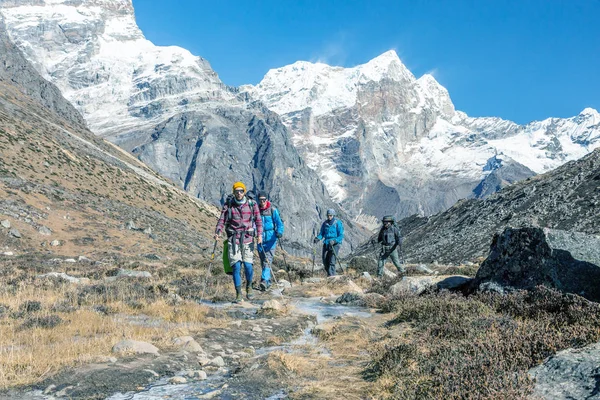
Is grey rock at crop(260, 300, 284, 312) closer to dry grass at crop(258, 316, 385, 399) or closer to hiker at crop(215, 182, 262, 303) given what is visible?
hiker at crop(215, 182, 262, 303)

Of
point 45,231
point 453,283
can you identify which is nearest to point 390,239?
point 453,283

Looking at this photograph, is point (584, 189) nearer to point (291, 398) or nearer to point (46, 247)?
point (291, 398)

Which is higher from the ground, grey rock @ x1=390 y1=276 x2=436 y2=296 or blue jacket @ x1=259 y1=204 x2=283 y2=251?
blue jacket @ x1=259 y1=204 x2=283 y2=251

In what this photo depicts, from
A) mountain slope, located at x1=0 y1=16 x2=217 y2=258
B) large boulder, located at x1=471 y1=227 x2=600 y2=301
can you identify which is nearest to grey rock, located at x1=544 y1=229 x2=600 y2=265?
large boulder, located at x1=471 y1=227 x2=600 y2=301

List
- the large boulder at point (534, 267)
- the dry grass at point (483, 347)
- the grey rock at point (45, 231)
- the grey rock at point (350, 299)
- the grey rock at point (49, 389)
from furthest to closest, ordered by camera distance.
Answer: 1. the grey rock at point (45, 231)
2. the grey rock at point (350, 299)
3. the large boulder at point (534, 267)
4. the grey rock at point (49, 389)
5. the dry grass at point (483, 347)

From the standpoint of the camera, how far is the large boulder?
8.55 meters

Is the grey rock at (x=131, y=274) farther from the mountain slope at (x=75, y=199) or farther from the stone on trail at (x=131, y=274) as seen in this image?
the mountain slope at (x=75, y=199)

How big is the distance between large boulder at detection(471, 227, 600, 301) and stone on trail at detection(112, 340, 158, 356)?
24.1 ft

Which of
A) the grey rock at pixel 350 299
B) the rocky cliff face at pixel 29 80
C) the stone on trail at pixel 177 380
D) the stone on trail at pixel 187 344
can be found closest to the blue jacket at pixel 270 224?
the grey rock at pixel 350 299

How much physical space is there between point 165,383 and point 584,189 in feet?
Answer: 116

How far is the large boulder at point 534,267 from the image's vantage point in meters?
8.55

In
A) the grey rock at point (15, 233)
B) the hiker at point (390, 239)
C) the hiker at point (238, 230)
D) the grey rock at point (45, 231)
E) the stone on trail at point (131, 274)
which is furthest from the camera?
the grey rock at point (45, 231)

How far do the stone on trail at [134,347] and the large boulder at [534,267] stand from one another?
289 inches

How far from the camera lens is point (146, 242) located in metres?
43.9
